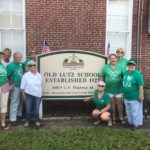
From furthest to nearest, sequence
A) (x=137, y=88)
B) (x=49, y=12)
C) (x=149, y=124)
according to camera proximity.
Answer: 1. (x=49, y=12)
2. (x=149, y=124)
3. (x=137, y=88)

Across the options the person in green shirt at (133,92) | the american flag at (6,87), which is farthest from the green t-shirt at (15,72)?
the person in green shirt at (133,92)

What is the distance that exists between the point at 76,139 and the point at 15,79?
223cm

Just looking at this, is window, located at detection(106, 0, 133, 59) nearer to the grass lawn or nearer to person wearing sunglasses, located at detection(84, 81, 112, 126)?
person wearing sunglasses, located at detection(84, 81, 112, 126)

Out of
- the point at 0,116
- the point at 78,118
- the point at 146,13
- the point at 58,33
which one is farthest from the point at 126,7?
the point at 0,116

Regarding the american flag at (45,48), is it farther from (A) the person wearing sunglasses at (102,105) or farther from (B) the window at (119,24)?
(A) the person wearing sunglasses at (102,105)

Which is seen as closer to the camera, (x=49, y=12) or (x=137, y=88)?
(x=137, y=88)

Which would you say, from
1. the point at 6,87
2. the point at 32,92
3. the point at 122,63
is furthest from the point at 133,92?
the point at 6,87

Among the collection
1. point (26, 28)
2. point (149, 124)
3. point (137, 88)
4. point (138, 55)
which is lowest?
point (149, 124)

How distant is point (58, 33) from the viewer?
11.6 metres

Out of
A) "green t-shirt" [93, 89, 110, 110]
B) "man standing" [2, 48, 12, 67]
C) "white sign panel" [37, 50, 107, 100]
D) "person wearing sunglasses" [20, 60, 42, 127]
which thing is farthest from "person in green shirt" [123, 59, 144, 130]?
"man standing" [2, 48, 12, 67]

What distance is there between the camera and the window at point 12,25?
1164 centimetres

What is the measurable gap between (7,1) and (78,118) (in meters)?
4.53

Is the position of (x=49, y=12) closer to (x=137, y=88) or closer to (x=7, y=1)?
(x=7, y=1)

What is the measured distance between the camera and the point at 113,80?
8.84m
